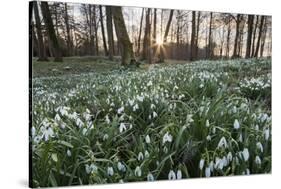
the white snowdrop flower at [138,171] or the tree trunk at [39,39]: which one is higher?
the tree trunk at [39,39]

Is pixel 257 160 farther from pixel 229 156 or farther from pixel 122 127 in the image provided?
pixel 122 127

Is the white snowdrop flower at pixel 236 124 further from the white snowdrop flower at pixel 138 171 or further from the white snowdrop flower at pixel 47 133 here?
the white snowdrop flower at pixel 47 133

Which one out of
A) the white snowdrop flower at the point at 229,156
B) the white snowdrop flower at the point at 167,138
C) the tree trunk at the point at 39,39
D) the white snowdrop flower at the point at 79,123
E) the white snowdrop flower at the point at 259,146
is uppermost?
the tree trunk at the point at 39,39

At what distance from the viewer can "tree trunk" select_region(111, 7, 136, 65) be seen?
3920mm

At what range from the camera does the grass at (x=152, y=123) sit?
367 centimetres

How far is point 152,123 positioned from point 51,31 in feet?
3.46

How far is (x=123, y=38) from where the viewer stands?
395cm

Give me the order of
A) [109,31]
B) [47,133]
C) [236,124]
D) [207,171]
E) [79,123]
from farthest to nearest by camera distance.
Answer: [236,124]
[207,171]
[109,31]
[79,123]
[47,133]

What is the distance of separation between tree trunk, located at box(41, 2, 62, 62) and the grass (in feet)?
0.54

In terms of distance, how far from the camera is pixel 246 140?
4.14m

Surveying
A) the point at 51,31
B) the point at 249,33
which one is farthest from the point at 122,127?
the point at 249,33

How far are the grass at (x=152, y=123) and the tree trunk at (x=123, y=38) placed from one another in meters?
0.10

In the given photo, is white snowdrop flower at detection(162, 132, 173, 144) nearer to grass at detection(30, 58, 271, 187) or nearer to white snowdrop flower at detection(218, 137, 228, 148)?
grass at detection(30, 58, 271, 187)

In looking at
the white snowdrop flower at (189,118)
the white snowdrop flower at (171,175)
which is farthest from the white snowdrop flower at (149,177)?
the white snowdrop flower at (189,118)
